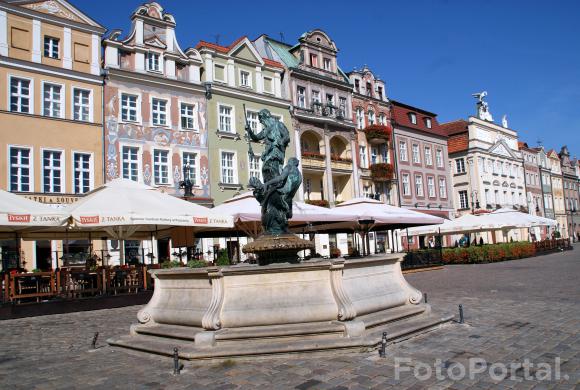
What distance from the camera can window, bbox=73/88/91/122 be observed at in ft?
73.3

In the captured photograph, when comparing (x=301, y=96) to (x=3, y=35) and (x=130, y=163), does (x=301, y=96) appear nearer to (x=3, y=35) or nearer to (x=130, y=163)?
(x=130, y=163)

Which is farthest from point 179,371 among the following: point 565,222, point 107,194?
point 565,222

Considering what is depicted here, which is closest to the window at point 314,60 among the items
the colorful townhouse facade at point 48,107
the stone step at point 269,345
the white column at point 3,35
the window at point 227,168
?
the window at point 227,168

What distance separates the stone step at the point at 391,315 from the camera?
7.10 metres

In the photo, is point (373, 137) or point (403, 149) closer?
point (373, 137)

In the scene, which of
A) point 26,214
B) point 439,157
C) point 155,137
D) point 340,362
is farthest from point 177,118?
point 439,157

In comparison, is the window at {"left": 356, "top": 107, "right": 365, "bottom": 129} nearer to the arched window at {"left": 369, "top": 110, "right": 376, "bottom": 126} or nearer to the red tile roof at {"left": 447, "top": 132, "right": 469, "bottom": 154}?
the arched window at {"left": 369, "top": 110, "right": 376, "bottom": 126}

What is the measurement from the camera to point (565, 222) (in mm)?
69625

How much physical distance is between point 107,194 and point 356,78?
2728cm

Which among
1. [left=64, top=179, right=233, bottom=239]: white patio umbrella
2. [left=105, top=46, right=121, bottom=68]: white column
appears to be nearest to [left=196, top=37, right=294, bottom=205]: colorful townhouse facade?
[left=105, top=46, right=121, bottom=68]: white column

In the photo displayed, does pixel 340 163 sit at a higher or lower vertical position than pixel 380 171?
higher

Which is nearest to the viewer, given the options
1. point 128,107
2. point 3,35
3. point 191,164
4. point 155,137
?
point 3,35

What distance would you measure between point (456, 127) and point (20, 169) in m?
41.2

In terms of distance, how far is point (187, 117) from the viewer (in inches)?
1035
